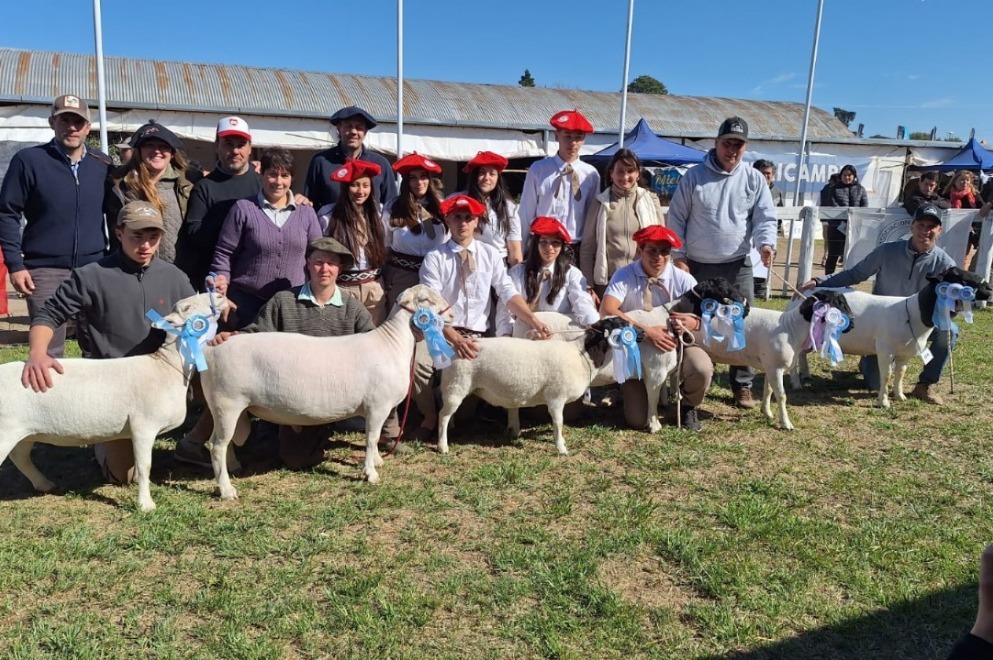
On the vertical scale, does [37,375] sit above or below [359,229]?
below

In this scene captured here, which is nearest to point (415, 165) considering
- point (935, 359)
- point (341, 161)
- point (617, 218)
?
point (341, 161)

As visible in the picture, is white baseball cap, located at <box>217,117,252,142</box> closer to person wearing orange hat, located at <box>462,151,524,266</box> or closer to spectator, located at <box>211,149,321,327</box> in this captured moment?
spectator, located at <box>211,149,321,327</box>

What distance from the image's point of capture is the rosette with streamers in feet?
17.7

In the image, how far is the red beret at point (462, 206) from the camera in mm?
5355

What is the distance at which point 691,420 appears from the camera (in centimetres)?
607

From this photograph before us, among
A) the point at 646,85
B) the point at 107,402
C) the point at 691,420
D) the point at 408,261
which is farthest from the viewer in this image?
the point at 646,85

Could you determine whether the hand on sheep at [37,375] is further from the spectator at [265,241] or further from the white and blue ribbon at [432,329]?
the white and blue ribbon at [432,329]

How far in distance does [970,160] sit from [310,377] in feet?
78.4

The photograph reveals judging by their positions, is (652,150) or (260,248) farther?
(652,150)

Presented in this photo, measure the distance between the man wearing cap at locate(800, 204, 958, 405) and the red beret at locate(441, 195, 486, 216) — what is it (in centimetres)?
338

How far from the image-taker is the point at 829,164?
825 inches

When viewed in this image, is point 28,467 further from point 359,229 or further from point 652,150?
point 652,150

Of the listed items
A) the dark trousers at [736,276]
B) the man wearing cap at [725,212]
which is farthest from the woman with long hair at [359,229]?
the dark trousers at [736,276]

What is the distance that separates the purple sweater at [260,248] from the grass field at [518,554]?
133 cm
